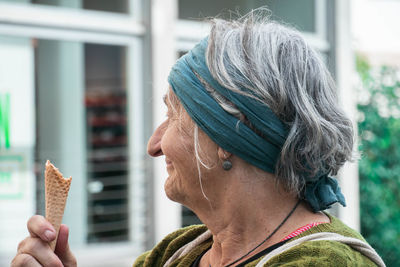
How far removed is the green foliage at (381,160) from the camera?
6738 millimetres

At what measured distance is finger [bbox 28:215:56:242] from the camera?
1.34 metres

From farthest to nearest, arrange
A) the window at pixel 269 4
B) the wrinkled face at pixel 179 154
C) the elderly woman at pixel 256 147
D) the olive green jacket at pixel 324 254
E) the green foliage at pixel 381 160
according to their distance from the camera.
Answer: the green foliage at pixel 381 160 < the window at pixel 269 4 < the wrinkled face at pixel 179 154 < the elderly woman at pixel 256 147 < the olive green jacket at pixel 324 254

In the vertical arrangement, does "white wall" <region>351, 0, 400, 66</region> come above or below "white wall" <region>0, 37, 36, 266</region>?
above

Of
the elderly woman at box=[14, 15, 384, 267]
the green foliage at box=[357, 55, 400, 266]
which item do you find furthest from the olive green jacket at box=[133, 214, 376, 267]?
the green foliage at box=[357, 55, 400, 266]

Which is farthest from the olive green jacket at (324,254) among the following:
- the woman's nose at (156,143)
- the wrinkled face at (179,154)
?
the woman's nose at (156,143)

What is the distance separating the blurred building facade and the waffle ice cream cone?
11.4 ft

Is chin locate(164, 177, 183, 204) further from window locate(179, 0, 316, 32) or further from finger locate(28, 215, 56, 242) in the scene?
window locate(179, 0, 316, 32)

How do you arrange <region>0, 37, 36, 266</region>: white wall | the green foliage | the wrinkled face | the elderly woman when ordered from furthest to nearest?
the green foliage, <region>0, 37, 36, 266</region>: white wall, the wrinkled face, the elderly woman

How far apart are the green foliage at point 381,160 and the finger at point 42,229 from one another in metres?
5.76

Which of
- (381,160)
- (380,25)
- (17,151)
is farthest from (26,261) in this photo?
(380,25)

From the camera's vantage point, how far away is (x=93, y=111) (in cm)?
565

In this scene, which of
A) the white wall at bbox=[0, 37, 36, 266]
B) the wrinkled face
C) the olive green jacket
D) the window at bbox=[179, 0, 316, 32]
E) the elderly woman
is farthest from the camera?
the window at bbox=[179, 0, 316, 32]

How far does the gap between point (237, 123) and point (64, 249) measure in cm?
53

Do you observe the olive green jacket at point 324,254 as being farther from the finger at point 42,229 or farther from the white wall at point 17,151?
the white wall at point 17,151
